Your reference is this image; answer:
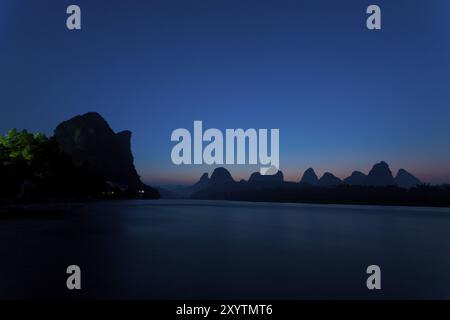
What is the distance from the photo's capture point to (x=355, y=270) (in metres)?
15.6

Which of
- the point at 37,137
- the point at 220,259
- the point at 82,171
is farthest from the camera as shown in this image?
the point at 82,171

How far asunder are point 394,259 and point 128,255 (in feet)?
48.6

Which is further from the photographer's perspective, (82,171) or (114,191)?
(114,191)

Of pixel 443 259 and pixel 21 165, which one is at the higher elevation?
pixel 21 165

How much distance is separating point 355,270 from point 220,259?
22.4 ft

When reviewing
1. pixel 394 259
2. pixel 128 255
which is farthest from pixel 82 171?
pixel 394 259

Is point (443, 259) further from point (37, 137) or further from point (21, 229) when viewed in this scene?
point (37, 137)

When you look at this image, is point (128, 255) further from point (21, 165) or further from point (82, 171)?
point (82, 171)

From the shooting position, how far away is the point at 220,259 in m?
18.7

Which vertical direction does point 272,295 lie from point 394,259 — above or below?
above

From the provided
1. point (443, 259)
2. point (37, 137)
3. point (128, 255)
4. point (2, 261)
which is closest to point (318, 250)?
point (443, 259)
